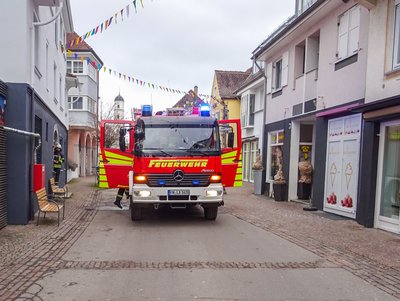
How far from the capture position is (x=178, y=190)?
32.9 ft

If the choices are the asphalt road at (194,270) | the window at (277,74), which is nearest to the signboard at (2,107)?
the asphalt road at (194,270)

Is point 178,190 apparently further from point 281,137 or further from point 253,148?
point 253,148

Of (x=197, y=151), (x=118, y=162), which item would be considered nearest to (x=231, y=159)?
(x=197, y=151)

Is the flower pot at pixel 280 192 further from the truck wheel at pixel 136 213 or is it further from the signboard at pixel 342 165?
the truck wheel at pixel 136 213

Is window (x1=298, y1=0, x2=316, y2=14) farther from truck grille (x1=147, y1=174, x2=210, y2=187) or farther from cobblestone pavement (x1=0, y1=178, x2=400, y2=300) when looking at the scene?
truck grille (x1=147, y1=174, x2=210, y2=187)

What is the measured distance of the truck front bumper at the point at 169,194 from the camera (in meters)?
9.99

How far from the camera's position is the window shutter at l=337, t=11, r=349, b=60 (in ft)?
40.0

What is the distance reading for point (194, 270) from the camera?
20.3 ft

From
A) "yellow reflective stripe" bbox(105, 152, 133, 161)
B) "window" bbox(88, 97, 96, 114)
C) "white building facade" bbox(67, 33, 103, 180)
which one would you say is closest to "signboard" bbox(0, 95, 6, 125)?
"yellow reflective stripe" bbox(105, 152, 133, 161)

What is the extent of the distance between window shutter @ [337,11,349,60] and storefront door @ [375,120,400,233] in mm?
3224

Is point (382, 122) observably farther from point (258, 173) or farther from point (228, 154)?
point (258, 173)

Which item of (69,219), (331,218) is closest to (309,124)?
(331,218)

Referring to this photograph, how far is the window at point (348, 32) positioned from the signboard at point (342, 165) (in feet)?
6.29

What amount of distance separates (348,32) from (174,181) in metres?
6.74
